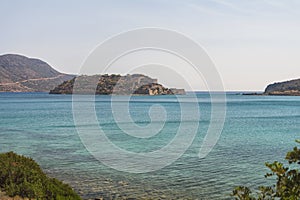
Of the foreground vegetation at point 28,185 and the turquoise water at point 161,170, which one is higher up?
the foreground vegetation at point 28,185

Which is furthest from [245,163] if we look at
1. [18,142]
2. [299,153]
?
[18,142]

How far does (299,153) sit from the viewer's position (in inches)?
278

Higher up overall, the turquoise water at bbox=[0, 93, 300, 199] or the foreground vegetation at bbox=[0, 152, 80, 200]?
the foreground vegetation at bbox=[0, 152, 80, 200]

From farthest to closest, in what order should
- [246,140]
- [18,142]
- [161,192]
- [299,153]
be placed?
1. [246,140]
2. [18,142]
3. [161,192]
4. [299,153]

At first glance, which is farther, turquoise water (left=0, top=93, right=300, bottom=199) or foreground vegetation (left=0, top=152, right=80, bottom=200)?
turquoise water (left=0, top=93, right=300, bottom=199)

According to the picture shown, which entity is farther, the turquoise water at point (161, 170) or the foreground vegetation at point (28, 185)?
the turquoise water at point (161, 170)

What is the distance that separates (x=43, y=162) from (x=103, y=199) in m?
10.4

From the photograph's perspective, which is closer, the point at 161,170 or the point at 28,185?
the point at 28,185

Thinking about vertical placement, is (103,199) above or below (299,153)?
below

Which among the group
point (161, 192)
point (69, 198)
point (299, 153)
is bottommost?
point (161, 192)

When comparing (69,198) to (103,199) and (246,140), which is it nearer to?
(103,199)

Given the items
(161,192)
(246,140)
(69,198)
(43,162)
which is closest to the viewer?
(69,198)

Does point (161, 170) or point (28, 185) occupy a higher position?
point (28, 185)

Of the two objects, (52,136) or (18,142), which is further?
(52,136)
